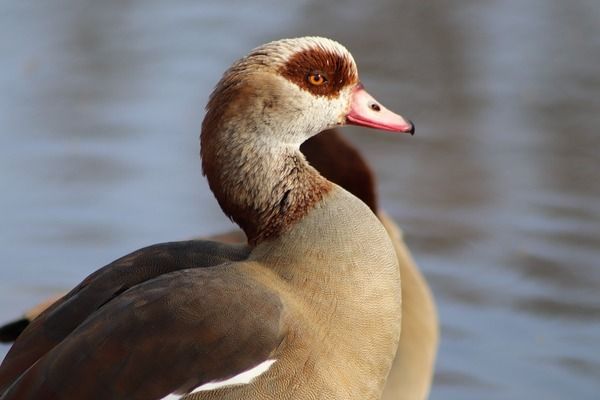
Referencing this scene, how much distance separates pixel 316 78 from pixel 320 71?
2 cm

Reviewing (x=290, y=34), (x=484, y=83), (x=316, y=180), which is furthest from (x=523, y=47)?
(x=316, y=180)

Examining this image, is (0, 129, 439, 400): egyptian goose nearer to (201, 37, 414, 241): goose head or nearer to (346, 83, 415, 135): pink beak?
(201, 37, 414, 241): goose head

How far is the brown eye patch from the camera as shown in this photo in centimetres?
383

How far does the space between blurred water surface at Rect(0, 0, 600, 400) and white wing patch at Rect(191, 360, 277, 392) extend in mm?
1965

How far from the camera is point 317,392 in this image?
356 cm

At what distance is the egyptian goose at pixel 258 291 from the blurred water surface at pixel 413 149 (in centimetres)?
177

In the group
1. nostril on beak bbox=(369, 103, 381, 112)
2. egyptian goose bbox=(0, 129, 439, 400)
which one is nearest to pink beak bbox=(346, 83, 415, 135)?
nostril on beak bbox=(369, 103, 381, 112)

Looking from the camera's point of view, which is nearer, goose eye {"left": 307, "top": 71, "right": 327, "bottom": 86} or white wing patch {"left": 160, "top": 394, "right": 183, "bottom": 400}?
white wing patch {"left": 160, "top": 394, "right": 183, "bottom": 400}

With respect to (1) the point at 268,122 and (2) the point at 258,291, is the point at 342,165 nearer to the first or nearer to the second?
(1) the point at 268,122

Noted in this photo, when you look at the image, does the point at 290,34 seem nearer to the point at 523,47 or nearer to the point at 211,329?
the point at 523,47

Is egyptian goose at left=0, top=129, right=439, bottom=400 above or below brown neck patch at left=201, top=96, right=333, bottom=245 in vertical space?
below

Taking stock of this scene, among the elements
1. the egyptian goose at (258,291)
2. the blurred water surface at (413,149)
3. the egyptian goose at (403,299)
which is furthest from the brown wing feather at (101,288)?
the blurred water surface at (413,149)

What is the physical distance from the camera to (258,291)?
3598 mm

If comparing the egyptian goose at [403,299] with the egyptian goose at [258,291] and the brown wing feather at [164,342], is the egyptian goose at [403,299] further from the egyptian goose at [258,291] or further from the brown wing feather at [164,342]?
the brown wing feather at [164,342]
